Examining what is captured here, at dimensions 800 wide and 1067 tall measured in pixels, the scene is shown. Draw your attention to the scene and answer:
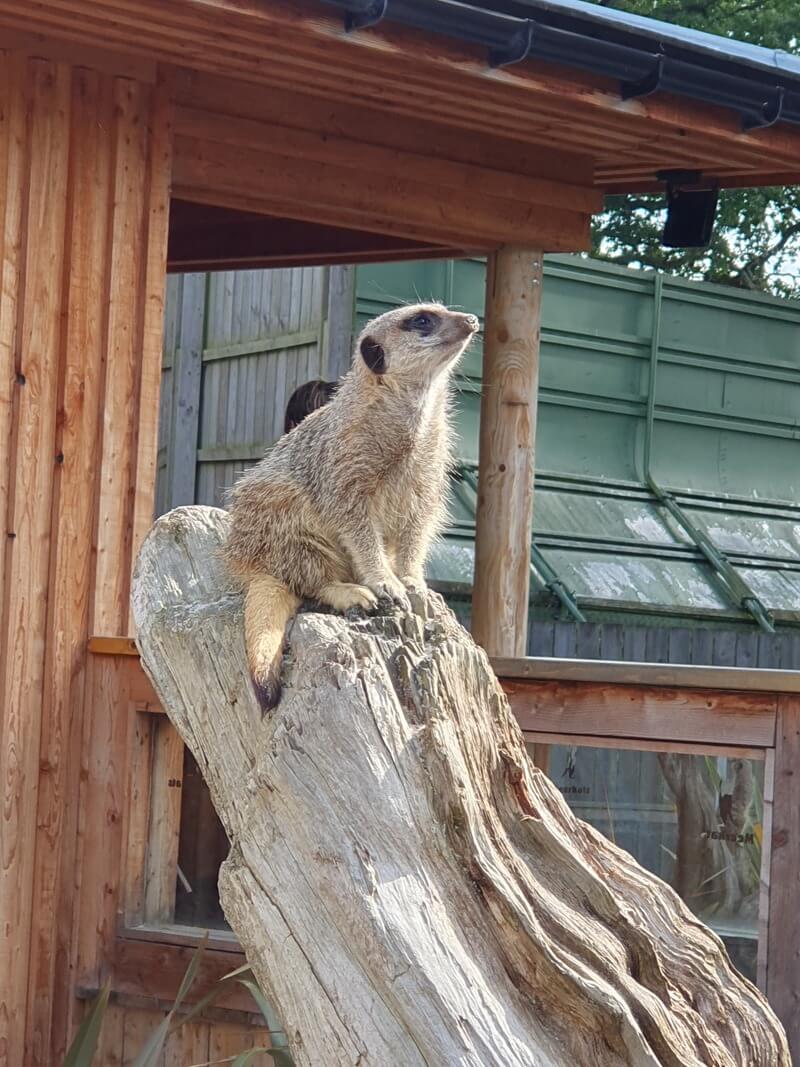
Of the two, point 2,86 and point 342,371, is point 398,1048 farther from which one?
point 342,371

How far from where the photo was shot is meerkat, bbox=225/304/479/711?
11.9ft

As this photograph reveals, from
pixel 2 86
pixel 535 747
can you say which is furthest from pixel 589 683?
pixel 2 86

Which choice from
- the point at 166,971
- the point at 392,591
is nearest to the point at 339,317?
the point at 166,971

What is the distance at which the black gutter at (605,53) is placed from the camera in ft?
15.2

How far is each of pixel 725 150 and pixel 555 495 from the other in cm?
528

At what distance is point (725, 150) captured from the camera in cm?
579

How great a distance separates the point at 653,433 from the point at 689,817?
25.0 ft

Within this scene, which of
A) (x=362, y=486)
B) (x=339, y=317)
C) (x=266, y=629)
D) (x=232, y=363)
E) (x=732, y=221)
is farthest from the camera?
(x=732, y=221)

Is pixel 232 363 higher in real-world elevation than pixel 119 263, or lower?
higher

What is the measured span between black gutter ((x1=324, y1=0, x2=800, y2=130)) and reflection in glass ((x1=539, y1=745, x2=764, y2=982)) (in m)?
2.18

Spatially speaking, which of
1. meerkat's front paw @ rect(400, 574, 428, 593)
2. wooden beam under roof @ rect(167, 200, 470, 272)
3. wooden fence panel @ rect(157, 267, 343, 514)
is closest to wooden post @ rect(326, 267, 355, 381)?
wooden fence panel @ rect(157, 267, 343, 514)

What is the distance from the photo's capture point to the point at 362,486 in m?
3.82

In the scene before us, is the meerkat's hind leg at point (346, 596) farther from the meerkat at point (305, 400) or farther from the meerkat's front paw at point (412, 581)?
the meerkat at point (305, 400)

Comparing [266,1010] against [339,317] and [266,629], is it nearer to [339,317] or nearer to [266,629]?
[266,629]
